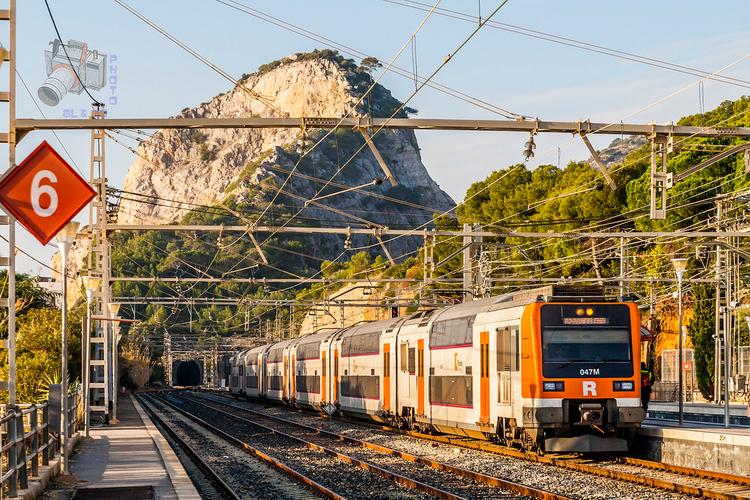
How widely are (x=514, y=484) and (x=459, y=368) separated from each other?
9.53m

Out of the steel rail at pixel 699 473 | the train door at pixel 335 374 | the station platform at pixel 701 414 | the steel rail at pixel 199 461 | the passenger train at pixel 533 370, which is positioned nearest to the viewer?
the steel rail at pixel 699 473

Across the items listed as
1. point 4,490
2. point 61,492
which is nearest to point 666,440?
point 61,492

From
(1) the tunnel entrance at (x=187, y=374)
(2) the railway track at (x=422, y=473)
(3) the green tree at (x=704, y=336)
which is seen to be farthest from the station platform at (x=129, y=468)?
(1) the tunnel entrance at (x=187, y=374)

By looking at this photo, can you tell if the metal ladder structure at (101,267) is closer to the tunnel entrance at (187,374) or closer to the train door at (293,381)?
the train door at (293,381)

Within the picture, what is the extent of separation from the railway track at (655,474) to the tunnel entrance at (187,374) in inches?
5660

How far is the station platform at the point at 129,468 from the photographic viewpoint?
637 inches

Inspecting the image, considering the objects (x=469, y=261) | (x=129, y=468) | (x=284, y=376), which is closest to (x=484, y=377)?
(x=129, y=468)

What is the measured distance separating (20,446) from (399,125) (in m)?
7.66

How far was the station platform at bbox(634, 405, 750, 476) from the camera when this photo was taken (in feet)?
63.3

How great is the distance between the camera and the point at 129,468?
20344 millimetres

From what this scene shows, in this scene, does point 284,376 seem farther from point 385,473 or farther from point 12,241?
point 12,241

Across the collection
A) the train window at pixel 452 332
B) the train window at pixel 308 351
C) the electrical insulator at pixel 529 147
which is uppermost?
the electrical insulator at pixel 529 147

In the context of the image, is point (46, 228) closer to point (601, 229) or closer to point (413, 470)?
point (413, 470)

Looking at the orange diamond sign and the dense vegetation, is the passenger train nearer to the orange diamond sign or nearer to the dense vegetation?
the dense vegetation
